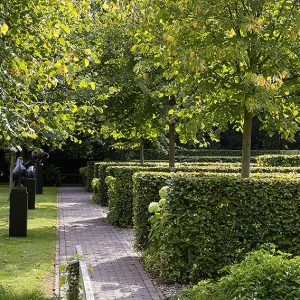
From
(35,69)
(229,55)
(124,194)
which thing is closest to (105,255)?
(124,194)

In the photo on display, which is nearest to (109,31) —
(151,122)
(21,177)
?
(151,122)

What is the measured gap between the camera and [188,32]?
27.2 ft

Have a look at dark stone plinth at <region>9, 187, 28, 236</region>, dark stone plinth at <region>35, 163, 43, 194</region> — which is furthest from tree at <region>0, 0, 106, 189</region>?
dark stone plinth at <region>35, 163, 43, 194</region>

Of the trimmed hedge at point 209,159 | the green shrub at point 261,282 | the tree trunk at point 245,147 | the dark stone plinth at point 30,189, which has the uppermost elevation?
the tree trunk at point 245,147

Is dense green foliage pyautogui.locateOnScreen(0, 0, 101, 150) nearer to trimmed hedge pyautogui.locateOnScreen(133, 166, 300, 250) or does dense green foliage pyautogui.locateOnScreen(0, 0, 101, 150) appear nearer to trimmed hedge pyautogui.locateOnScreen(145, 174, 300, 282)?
trimmed hedge pyautogui.locateOnScreen(133, 166, 300, 250)

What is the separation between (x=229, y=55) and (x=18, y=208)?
6.63m

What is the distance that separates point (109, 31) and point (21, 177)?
18.9 feet

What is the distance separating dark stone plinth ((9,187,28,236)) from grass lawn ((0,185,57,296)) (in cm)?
32

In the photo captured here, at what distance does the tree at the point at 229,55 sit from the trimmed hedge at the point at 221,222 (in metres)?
0.92

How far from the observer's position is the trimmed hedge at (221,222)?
8.24 metres

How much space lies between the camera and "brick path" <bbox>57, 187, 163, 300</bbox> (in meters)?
7.80

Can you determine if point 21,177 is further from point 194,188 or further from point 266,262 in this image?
point 266,262

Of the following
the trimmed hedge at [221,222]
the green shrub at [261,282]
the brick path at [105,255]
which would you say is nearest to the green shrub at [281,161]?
the brick path at [105,255]

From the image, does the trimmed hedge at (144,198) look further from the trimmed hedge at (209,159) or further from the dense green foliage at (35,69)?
the trimmed hedge at (209,159)
